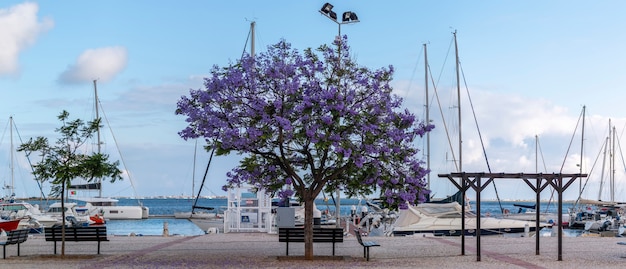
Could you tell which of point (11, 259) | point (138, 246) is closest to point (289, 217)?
point (138, 246)

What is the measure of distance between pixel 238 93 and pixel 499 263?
7986 mm

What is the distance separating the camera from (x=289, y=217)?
32625 mm

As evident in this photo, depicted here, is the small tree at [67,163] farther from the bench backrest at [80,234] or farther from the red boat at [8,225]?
the red boat at [8,225]

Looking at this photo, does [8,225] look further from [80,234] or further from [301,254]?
[301,254]

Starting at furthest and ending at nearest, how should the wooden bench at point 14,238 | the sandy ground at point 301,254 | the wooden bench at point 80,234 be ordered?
the wooden bench at point 80,234, the wooden bench at point 14,238, the sandy ground at point 301,254

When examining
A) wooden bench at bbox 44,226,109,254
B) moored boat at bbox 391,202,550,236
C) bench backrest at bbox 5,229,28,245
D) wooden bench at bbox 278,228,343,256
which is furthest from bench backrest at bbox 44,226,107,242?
moored boat at bbox 391,202,550,236

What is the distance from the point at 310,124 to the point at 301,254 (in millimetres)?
4555

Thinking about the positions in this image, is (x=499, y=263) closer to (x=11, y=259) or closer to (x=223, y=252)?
(x=223, y=252)

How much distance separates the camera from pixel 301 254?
2391cm

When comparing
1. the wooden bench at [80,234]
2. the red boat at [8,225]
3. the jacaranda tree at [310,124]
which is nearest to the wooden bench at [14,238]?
the wooden bench at [80,234]

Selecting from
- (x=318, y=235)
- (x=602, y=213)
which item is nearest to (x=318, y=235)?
(x=318, y=235)

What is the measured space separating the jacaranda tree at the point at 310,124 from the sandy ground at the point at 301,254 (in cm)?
169

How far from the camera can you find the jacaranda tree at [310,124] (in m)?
21.1

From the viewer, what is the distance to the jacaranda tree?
21.1 metres
